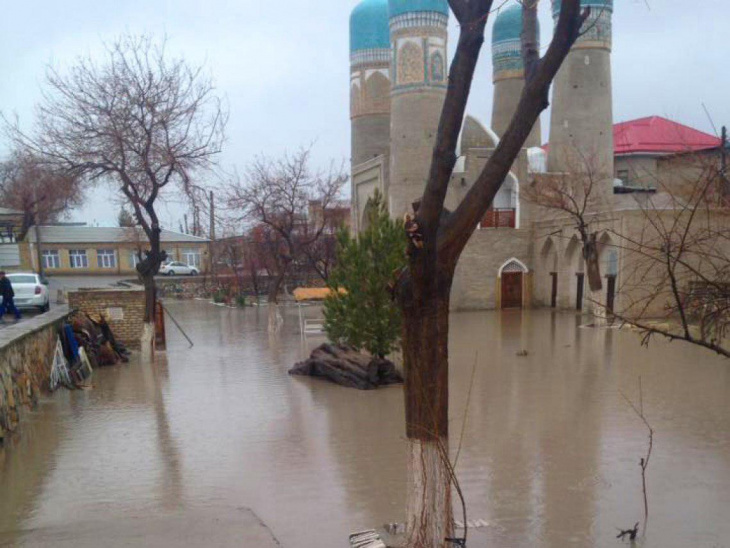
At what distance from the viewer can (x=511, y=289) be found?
25.5m

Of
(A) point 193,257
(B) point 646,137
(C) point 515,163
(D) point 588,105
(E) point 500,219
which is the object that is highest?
(B) point 646,137

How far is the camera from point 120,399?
993 cm

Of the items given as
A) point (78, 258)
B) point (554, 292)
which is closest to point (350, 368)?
point (554, 292)

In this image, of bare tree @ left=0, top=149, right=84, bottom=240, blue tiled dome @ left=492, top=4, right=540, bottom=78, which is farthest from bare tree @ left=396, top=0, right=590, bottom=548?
blue tiled dome @ left=492, top=4, right=540, bottom=78

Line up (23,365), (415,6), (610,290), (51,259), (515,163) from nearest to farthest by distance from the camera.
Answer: (23,365) → (610,290) → (415,6) → (515,163) → (51,259)

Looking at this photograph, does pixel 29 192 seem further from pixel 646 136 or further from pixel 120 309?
pixel 646 136

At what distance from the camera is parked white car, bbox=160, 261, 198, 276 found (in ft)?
134

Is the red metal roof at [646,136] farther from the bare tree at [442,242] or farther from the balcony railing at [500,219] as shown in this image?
the bare tree at [442,242]

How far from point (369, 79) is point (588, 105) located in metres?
9.89

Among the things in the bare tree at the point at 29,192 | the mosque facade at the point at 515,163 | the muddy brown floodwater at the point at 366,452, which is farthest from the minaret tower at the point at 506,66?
the muddy brown floodwater at the point at 366,452

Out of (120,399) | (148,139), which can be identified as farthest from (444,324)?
(148,139)

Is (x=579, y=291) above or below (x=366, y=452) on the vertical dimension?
above

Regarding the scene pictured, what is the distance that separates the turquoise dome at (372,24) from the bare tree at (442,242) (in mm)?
26133

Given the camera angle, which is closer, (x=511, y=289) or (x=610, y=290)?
(x=610, y=290)
